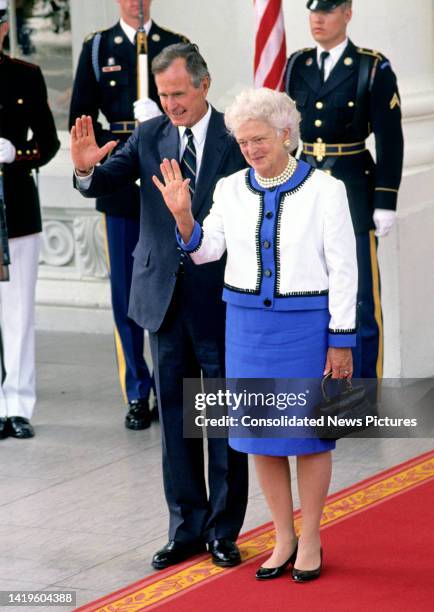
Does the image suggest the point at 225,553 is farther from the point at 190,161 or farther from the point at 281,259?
the point at 190,161

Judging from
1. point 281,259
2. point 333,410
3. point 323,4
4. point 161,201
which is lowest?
point 333,410

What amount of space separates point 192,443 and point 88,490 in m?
1.02

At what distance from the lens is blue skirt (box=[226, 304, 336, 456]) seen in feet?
13.8

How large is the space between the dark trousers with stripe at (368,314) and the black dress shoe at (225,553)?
6.57ft

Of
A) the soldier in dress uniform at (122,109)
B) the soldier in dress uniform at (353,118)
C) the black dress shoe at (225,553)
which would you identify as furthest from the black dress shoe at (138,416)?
the black dress shoe at (225,553)

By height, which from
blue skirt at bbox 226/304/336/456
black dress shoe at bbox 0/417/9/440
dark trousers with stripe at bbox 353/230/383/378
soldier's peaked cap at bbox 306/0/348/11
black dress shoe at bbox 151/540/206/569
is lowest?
black dress shoe at bbox 0/417/9/440

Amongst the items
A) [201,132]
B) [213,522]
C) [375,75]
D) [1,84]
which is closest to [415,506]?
[213,522]

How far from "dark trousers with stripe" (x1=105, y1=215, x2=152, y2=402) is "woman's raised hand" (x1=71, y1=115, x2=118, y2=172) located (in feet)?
6.75

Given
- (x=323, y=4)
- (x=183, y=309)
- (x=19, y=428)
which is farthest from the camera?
(x=19, y=428)

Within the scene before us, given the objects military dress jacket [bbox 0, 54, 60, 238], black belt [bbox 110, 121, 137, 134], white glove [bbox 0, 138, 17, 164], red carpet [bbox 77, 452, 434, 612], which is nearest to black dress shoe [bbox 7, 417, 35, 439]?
military dress jacket [bbox 0, 54, 60, 238]

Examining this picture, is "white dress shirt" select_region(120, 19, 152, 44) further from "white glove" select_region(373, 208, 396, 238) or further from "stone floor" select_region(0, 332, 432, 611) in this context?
"stone floor" select_region(0, 332, 432, 611)

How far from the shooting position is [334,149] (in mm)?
6250

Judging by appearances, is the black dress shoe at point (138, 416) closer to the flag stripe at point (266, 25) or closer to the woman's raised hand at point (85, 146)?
the flag stripe at point (266, 25)

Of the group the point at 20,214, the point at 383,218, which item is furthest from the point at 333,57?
the point at 20,214
